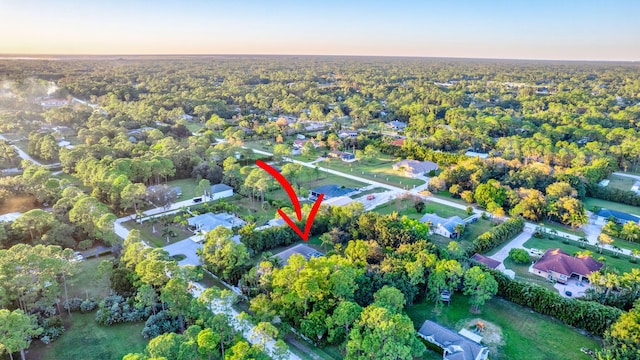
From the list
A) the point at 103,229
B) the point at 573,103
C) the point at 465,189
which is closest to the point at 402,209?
the point at 465,189

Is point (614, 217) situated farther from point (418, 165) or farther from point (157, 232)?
point (157, 232)

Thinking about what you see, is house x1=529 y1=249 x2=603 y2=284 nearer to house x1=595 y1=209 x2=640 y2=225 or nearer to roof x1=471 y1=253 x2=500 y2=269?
roof x1=471 y1=253 x2=500 y2=269

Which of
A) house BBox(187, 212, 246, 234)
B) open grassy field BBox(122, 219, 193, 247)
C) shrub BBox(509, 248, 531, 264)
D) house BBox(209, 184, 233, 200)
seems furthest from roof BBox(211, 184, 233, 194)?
shrub BBox(509, 248, 531, 264)

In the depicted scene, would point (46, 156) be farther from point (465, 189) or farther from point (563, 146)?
point (563, 146)

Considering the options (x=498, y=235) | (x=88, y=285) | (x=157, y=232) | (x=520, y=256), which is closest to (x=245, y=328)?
(x=88, y=285)

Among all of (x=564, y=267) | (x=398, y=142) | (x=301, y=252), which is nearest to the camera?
(x=564, y=267)

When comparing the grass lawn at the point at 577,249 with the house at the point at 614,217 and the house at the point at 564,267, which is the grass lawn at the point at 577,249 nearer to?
the house at the point at 564,267
